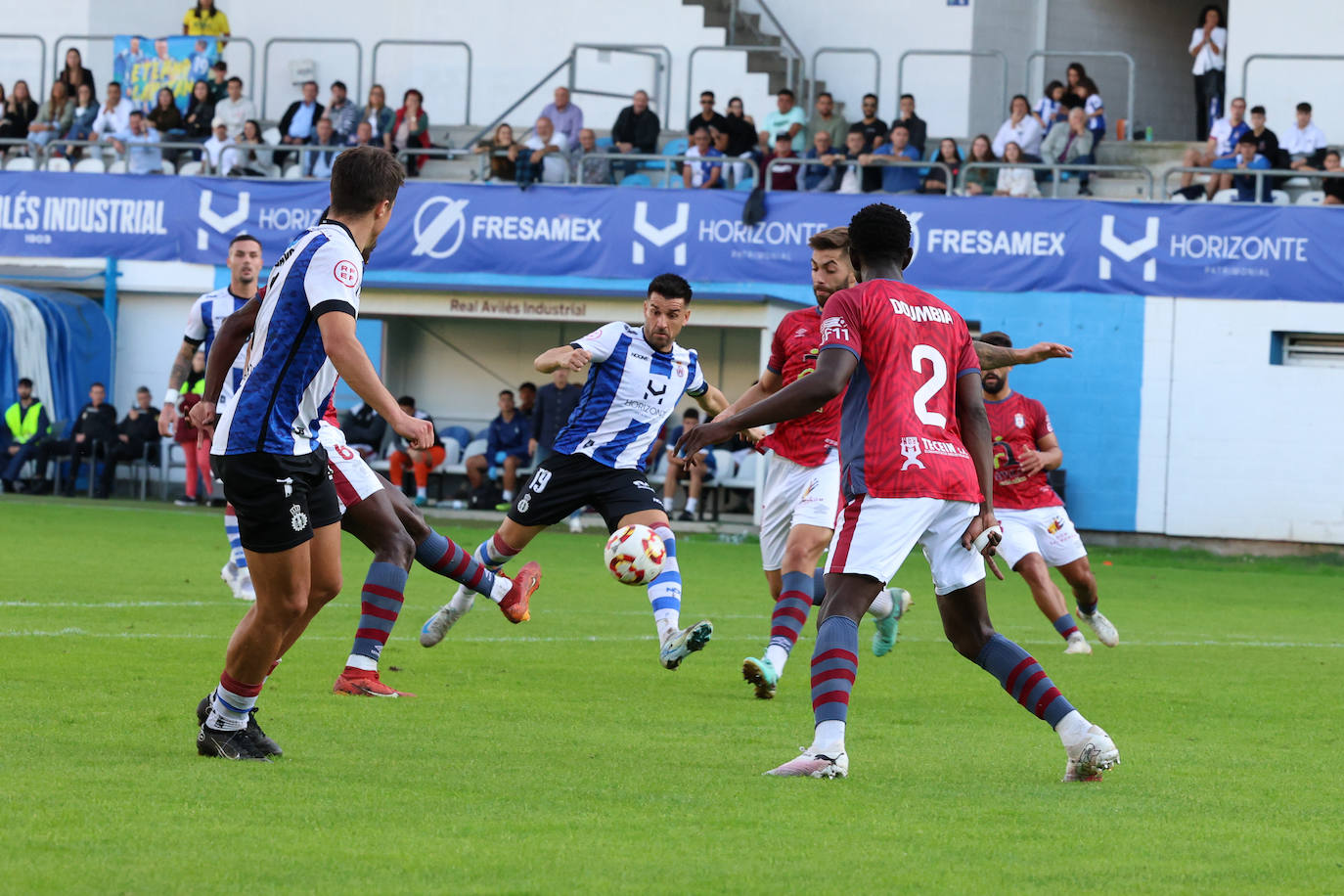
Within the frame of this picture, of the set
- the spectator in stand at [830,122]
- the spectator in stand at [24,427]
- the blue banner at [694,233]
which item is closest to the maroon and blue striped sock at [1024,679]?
the blue banner at [694,233]

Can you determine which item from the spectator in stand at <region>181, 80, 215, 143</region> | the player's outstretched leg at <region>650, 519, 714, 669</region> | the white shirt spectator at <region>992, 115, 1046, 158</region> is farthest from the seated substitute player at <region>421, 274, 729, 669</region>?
the spectator in stand at <region>181, 80, 215, 143</region>

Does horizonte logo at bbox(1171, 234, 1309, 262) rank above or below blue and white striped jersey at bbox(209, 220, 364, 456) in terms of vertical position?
above

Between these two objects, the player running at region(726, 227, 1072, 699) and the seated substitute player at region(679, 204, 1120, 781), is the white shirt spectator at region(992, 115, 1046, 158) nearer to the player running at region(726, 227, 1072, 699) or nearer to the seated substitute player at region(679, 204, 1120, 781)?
the player running at region(726, 227, 1072, 699)

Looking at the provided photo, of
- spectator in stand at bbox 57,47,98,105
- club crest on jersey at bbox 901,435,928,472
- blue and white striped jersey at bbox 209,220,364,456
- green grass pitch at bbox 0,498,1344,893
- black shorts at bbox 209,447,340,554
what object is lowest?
green grass pitch at bbox 0,498,1344,893

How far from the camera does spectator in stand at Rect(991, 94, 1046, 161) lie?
80.5 ft

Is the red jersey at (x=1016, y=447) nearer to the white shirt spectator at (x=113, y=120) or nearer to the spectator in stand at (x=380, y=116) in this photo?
the spectator in stand at (x=380, y=116)

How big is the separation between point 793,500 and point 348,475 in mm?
2708

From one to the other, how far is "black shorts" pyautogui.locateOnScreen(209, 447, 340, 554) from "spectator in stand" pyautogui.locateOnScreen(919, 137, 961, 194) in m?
18.7

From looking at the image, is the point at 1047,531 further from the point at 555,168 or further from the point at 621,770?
the point at 555,168

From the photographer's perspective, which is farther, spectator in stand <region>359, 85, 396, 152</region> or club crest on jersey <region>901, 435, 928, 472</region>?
spectator in stand <region>359, 85, 396, 152</region>

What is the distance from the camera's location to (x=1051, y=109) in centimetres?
2495

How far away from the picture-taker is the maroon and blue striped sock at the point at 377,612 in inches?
320

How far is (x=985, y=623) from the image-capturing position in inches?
251

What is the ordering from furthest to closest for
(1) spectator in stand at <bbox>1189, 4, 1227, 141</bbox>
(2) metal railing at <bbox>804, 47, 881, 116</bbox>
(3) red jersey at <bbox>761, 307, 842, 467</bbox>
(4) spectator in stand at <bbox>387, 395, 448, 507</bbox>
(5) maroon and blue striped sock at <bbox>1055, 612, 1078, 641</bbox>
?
(2) metal railing at <bbox>804, 47, 881, 116</bbox>
(1) spectator in stand at <bbox>1189, 4, 1227, 141</bbox>
(4) spectator in stand at <bbox>387, 395, 448, 507</bbox>
(5) maroon and blue striped sock at <bbox>1055, 612, 1078, 641</bbox>
(3) red jersey at <bbox>761, 307, 842, 467</bbox>
